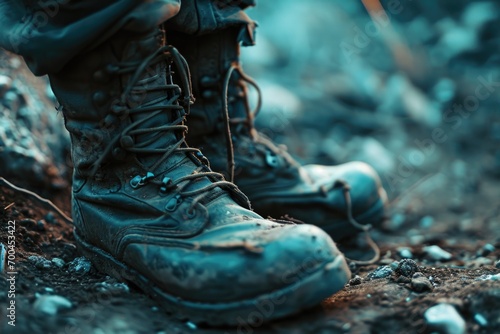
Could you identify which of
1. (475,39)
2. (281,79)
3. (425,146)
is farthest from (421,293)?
(475,39)

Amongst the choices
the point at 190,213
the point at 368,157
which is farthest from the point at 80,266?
the point at 368,157

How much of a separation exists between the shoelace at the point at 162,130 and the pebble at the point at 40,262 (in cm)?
31

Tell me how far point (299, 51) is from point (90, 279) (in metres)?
3.38

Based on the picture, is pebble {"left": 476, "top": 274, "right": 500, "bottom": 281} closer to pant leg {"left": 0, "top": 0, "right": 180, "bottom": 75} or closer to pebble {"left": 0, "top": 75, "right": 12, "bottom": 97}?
pant leg {"left": 0, "top": 0, "right": 180, "bottom": 75}

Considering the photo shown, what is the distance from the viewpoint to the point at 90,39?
5.13ft

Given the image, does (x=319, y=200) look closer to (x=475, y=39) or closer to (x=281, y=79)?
(x=281, y=79)

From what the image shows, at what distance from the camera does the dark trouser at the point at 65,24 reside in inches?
60.9

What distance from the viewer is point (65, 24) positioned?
1.57m

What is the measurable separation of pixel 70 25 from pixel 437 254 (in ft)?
4.85

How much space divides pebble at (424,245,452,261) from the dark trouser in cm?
128

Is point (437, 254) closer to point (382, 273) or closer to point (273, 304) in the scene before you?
point (382, 273)

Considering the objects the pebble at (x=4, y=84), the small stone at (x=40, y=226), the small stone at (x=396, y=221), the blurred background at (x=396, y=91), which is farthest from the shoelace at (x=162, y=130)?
the blurred background at (x=396, y=91)

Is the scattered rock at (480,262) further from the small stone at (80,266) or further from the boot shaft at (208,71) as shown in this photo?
the small stone at (80,266)

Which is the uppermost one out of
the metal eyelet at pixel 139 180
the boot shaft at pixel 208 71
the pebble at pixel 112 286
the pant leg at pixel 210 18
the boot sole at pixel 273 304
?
the pant leg at pixel 210 18
